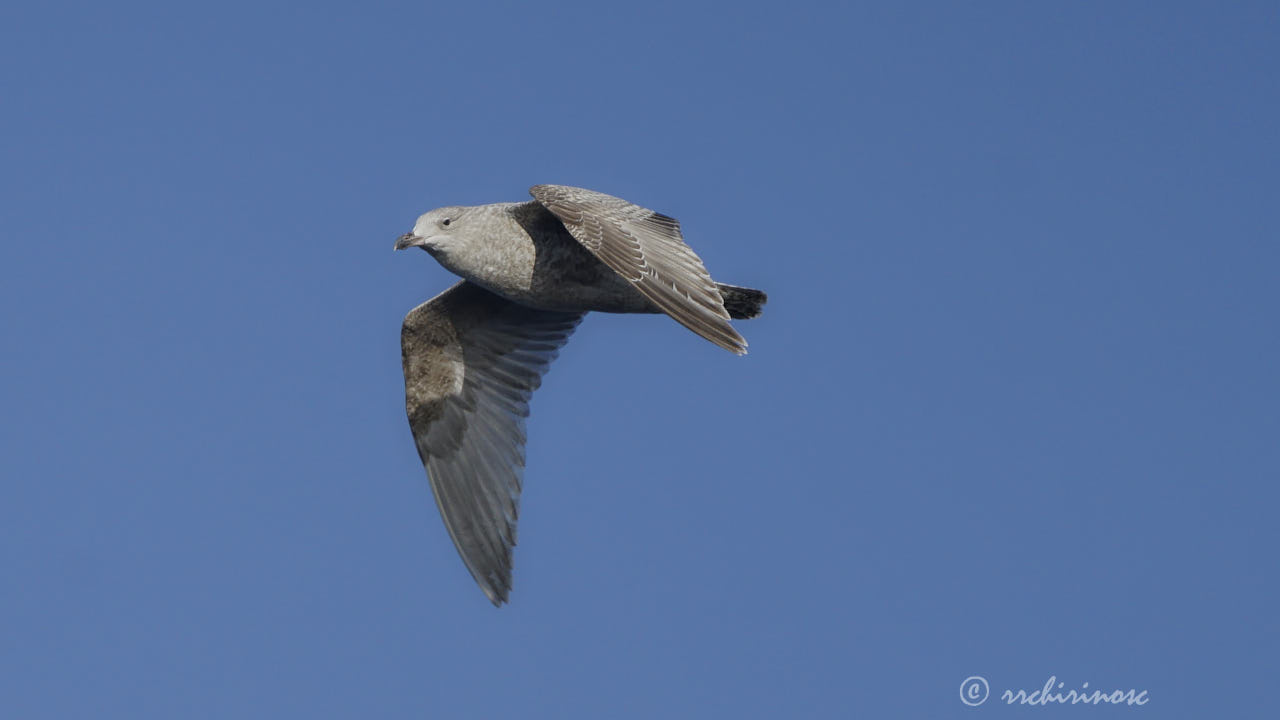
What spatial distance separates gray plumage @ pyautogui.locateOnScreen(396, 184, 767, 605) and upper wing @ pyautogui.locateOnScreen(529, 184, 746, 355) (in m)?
0.02

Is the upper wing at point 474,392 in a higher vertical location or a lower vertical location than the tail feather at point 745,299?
lower

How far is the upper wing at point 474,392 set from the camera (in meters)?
13.8

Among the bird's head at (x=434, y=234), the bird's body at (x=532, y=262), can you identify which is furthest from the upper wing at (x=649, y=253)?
the bird's head at (x=434, y=234)

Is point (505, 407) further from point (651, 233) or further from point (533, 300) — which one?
point (651, 233)

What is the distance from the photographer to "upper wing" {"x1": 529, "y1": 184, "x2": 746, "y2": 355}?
10086 millimetres

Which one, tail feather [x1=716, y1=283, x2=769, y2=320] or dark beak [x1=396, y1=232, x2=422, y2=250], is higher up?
tail feather [x1=716, y1=283, x2=769, y2=320]

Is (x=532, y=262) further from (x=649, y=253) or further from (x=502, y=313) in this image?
(x=502, y=313)

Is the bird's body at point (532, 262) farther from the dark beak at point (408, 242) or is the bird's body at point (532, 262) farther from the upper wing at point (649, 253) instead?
the upper wing at point (649, 253)

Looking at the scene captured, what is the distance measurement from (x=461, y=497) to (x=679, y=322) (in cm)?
457

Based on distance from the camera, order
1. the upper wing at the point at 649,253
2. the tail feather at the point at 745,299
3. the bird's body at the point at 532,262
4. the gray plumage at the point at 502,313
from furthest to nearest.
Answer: the tail feather at the point at 745,299 → the bird's body at the point at 532,262 → the gray plumage at the point at 502,313 → the upper wing at the point at 649,253

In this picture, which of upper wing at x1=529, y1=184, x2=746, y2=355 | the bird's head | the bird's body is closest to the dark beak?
the bird's head

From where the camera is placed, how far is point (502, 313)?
14.2 metres

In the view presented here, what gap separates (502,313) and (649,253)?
360cm

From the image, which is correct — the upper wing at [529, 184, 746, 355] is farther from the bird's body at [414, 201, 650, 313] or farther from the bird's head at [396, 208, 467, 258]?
the bird's head at [396, 208, 467, 258]
